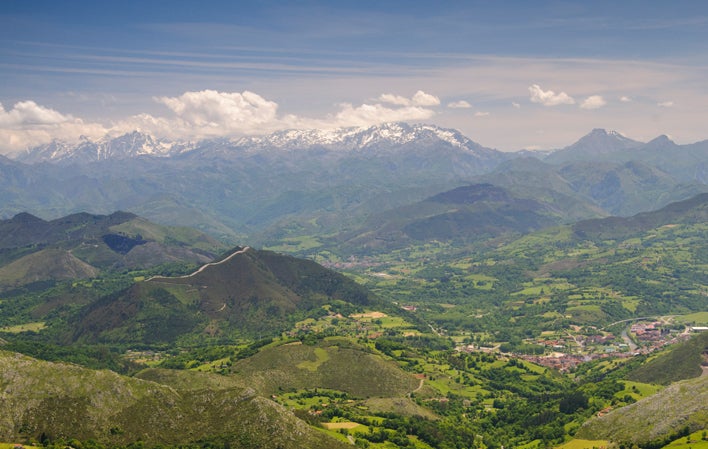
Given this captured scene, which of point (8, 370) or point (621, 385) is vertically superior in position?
point (8, 370)

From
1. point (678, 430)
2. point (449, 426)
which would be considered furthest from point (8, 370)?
point (678, 430)

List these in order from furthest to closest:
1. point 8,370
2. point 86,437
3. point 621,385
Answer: point 621,385 → point 8,370 → point 86,437

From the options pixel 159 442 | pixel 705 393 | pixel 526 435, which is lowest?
pixel 526 435

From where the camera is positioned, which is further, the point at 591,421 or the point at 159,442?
the point at 591,421

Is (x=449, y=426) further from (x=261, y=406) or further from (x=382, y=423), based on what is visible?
(x=261, y=406)

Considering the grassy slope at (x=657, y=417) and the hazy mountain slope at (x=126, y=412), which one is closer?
the hazy mountain slope at (x=126, y=412)

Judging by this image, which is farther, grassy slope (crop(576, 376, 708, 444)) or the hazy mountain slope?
grassy slope (crop(576, 376, 708, 444))

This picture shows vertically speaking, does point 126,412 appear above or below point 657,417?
below

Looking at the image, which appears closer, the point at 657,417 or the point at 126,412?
the point at 126,412
